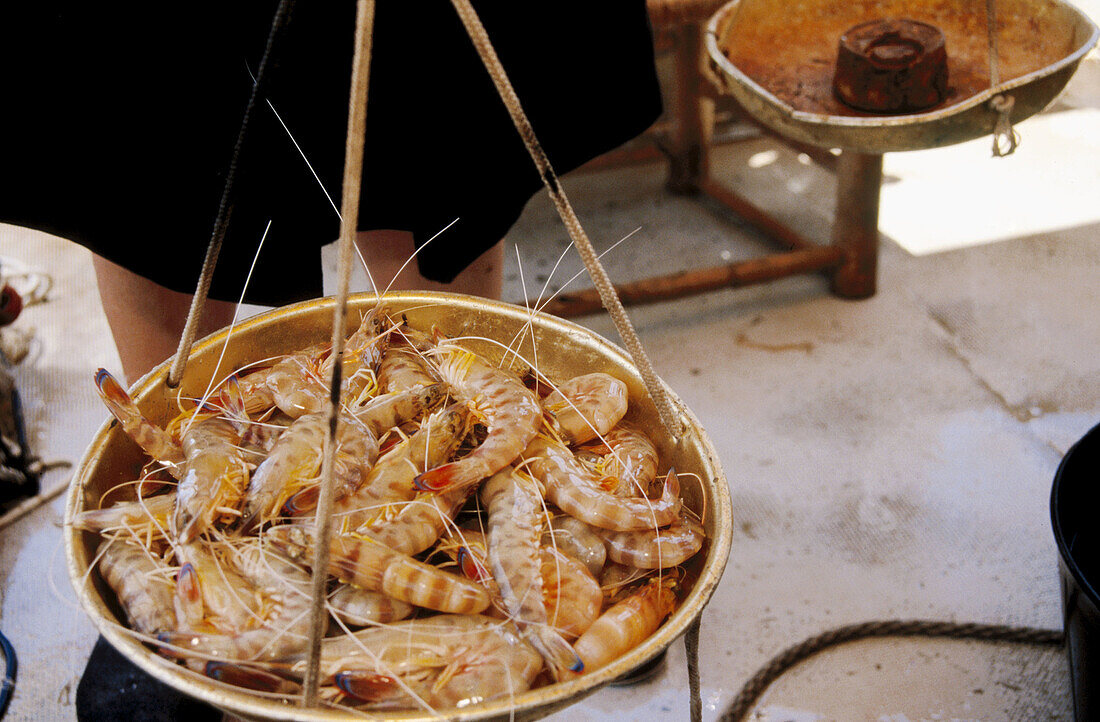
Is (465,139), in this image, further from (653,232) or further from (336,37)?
(653,232)

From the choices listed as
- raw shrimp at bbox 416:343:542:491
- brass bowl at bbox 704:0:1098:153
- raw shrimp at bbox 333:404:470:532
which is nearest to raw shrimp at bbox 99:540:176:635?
raw shrimp at bbox 333:404:470:532

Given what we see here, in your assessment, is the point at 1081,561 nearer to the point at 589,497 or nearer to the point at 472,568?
the point at 589,497

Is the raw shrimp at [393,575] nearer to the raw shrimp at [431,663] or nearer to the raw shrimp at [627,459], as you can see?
the raw shrimp at [431,663]

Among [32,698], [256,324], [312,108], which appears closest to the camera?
[256,324]

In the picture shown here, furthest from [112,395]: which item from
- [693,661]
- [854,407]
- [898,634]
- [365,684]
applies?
[854,407]

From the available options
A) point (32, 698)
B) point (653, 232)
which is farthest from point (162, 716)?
point (653, 232)

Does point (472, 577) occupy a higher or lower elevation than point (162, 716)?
higher
